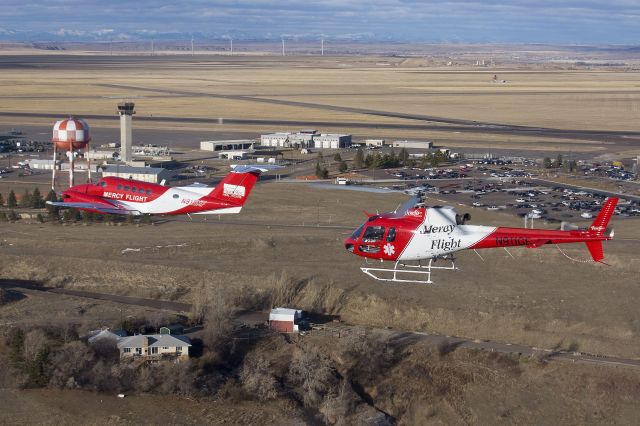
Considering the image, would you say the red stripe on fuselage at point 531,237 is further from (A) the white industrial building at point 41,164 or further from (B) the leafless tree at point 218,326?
(A) the white industrial building at point 41,164

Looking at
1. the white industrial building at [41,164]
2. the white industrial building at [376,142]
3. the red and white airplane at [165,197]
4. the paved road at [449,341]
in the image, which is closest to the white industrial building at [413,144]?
the white industrial building at [376,142]

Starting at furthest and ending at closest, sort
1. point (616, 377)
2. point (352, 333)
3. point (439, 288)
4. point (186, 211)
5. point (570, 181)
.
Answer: point (570, 181)
point (439, 288)
point (352, 333)
point (616, 377)
point (186, 211)

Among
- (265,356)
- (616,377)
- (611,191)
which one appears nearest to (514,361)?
(616,377)

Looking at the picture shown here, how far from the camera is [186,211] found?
41656mm

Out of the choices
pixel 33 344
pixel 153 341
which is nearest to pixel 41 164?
pixel 33 344

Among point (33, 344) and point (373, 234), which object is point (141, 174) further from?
point (373, 234)

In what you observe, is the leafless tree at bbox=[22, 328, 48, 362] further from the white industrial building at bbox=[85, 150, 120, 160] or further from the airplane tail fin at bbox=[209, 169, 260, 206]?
the white industrial building at bbox=[85, 150, 120, 160]

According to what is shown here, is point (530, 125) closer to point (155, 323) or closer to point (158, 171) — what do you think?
point (158, 171)

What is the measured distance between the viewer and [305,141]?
122250 mm

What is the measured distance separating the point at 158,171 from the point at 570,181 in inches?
1501

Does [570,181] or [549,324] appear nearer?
[549,324]

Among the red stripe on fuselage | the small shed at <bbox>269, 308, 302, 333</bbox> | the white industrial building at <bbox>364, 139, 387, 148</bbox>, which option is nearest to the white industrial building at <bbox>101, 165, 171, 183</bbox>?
the small shed at <bbox>269, 308, 302, 333</bbox>

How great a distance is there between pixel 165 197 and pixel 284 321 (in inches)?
495

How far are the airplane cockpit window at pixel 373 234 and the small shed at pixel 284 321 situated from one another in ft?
51.2
